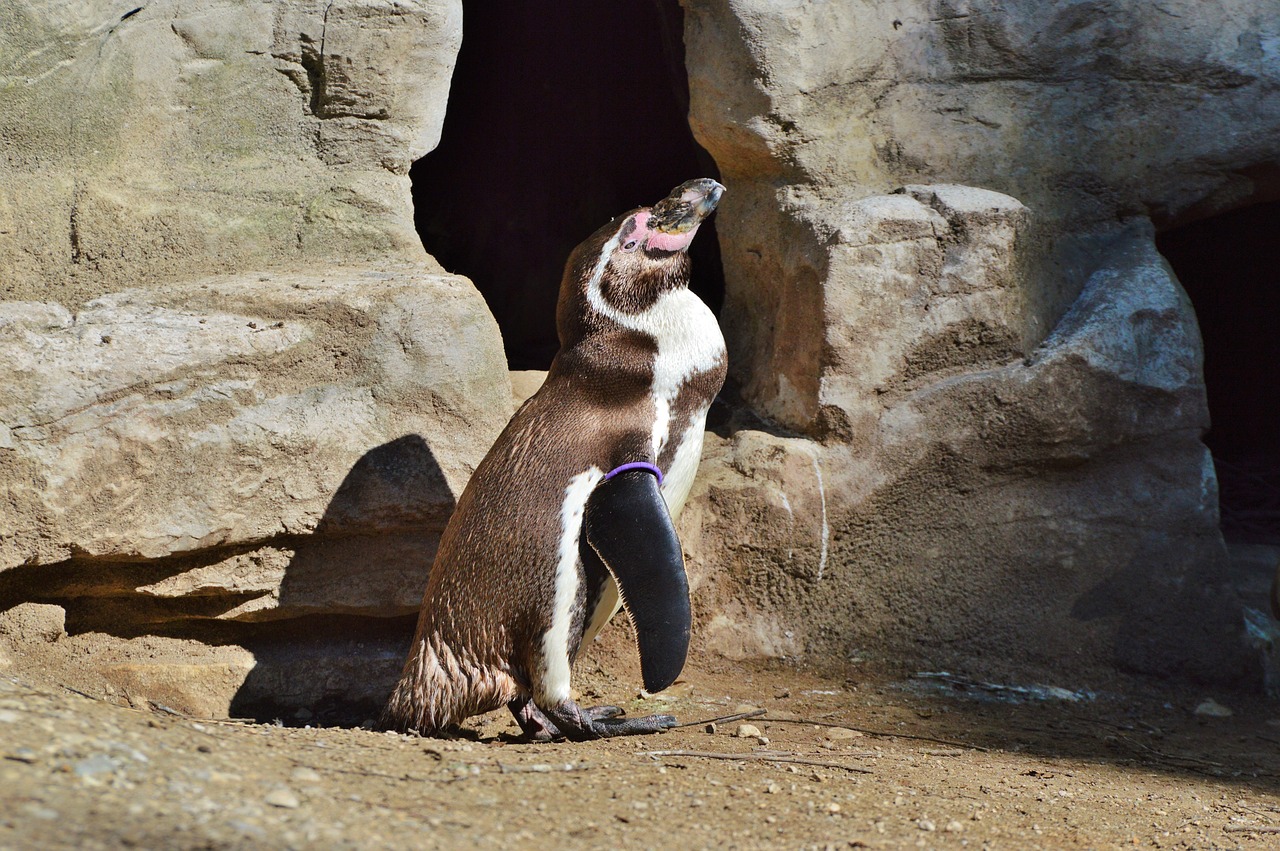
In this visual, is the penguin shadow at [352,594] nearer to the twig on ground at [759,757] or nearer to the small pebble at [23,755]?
the twig on ground at [759,757]

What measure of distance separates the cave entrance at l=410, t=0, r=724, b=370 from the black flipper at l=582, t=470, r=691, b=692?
6.50ft

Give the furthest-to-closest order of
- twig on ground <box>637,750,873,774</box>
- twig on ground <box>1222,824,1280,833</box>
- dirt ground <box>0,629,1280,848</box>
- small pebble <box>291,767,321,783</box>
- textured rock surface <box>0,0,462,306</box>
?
textured rock surface <box>0,0,462,306</box>, twig on ground <box>637,750,873,774</box>, twig on ground <box>1222,824,1280,833</box>, small pebble <box>291,767,321,783</box>, dirt ground <box>0,629,1280,848</box>

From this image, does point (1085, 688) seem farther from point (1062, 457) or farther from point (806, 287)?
point (806, 287)

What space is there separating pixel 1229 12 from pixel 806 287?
155 centimetres

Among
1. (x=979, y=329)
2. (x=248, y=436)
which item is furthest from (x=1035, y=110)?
(x=248, y=436)

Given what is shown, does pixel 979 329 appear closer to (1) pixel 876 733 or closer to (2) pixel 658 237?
(2) pixel 658 237

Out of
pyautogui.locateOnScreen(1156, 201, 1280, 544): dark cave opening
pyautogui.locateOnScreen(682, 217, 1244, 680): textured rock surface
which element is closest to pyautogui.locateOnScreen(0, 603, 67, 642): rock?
pyautogui.locateOnScreen(682, 217, 1244, 680): textured rock surface

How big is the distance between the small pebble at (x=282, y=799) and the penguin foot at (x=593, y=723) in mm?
921

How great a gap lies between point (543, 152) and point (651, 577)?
2564 mm

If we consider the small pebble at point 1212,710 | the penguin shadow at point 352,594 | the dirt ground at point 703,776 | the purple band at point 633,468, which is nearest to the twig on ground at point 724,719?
the dirt ground at point 703,776

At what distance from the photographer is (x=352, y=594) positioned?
113 inches

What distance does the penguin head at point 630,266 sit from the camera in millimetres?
2596

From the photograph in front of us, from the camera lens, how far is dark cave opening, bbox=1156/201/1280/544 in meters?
4.87

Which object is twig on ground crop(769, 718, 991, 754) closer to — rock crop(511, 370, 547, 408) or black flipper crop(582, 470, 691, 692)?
black flipper crop(582, 470, 691, 692)
